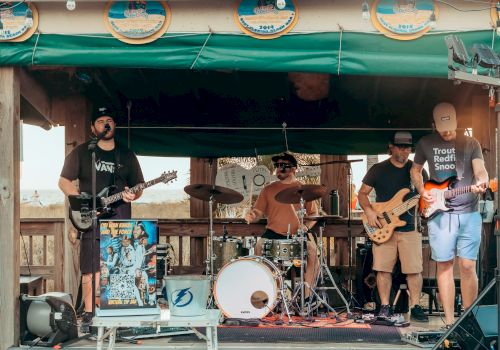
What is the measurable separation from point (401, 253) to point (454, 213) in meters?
1.34

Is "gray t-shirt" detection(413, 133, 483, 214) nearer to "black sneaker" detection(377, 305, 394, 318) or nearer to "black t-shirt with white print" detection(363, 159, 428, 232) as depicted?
"black t-shirt with white print" detection(363, 159, 428, 232)

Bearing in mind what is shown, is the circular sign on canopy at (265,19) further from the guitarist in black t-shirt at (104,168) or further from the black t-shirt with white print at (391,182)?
the black t-shirt with white print at (391,182)

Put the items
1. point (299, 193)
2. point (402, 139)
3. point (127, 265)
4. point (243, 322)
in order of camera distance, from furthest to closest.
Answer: point (299, 193)
point (402, 139)
point (243, 322)
point (127, 265)

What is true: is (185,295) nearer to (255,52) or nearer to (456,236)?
→ (255,52)

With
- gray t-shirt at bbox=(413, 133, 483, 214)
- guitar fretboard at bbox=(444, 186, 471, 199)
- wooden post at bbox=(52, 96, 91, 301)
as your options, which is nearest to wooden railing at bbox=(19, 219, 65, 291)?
wooden post at bbox=(52, 96, 91, 301)

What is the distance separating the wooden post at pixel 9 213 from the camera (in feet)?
20.9

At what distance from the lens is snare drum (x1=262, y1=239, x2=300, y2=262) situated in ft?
26.8

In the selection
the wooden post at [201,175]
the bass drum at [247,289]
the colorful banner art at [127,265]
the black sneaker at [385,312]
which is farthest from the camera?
the wooden post at [201,175]

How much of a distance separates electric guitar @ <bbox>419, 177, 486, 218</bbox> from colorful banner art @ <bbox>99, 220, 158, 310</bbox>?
266 cm

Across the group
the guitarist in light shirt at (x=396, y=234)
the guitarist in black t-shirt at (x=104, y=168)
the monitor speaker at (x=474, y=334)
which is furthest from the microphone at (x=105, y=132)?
the monitor speaker at (x=474, y=334)

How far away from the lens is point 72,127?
914 cm

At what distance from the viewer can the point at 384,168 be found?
26.8 feet

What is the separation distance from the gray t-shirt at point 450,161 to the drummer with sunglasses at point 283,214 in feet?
6.23

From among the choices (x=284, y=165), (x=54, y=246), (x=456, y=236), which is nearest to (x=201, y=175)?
(x=284, y=165)
